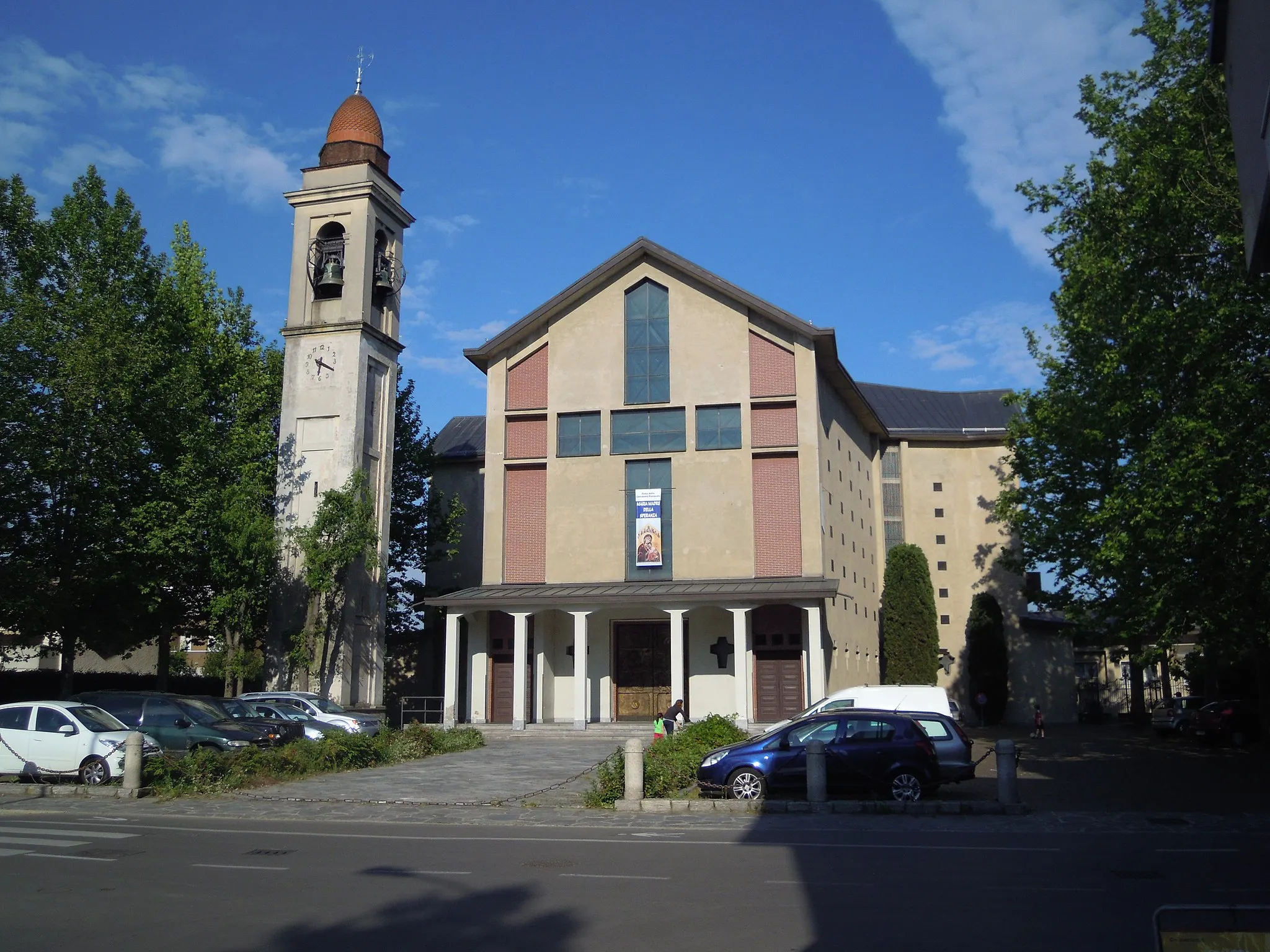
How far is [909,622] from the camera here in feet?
149

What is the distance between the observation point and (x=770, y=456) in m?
35.0

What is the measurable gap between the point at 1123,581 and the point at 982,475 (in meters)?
26.2

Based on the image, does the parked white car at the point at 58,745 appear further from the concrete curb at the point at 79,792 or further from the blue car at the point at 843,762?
the blue car at the point at 843,762

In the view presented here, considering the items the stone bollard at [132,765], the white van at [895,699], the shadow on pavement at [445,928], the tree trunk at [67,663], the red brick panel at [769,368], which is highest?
the red brick panel at [769,368]

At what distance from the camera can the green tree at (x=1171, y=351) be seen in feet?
57.4

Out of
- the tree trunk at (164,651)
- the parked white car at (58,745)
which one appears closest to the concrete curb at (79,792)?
the parked white car at (58,745)

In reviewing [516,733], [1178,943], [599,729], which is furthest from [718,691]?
[1178,943]

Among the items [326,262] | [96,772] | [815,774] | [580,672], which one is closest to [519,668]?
[580,672]

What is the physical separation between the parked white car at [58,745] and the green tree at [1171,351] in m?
19.9

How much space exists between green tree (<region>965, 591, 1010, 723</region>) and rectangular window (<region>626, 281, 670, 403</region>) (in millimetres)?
19496

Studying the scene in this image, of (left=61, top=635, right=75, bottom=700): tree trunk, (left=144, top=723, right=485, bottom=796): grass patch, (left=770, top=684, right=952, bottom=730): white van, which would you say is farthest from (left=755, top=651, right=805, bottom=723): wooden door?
(left=61, top=635, right=75, bottom=700): tree trunk

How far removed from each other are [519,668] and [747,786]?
1674 centimetres

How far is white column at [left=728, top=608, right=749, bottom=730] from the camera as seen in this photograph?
31.6 m

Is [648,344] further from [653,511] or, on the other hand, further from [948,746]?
[948,746]
